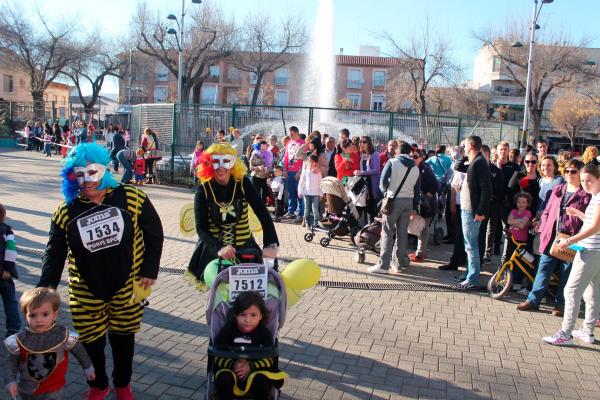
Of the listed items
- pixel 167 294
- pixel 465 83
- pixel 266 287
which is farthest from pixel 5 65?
pixel 266 287

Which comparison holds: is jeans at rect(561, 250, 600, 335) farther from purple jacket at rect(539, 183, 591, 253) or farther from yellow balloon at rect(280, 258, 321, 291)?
yellow balloon at rect(280, 258, 321, 291)

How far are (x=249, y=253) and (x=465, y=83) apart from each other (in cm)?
4738

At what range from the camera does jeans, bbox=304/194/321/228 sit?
10.3 meters

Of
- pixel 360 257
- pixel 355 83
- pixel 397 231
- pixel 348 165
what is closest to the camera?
pixel 397 231

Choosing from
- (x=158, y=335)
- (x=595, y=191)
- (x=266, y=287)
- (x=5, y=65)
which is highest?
(x=5, y=65)

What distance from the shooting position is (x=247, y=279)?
3703mm

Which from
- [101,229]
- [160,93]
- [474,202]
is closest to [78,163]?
[101,229]

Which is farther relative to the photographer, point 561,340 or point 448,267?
point 448,267

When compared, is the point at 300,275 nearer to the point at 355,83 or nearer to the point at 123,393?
the point at 123,393

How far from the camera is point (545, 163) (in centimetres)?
695

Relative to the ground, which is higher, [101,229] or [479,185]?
[479,185]

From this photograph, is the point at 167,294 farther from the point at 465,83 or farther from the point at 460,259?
the point at 465,83

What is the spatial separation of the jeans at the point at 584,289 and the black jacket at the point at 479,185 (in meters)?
1.64

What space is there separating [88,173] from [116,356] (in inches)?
50.9
